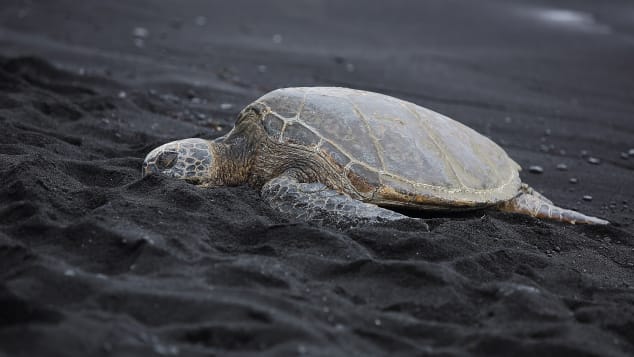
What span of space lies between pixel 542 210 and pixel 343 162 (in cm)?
134

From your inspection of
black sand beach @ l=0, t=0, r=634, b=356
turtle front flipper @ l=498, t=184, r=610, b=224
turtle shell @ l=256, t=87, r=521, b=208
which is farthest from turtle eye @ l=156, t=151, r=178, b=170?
turtle front flipper @ l=498, t=184, r=610, b=224

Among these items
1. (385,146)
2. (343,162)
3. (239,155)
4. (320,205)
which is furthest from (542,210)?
(239,155)

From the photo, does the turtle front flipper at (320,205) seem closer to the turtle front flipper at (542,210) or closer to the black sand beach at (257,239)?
the black sand beach at (257,239)

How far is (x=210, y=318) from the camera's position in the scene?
2027 millimetres

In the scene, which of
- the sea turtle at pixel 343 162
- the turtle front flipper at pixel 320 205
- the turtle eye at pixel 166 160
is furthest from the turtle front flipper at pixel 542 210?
the turtle eye at pixel 166 160

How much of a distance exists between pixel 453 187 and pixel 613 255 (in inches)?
35.2

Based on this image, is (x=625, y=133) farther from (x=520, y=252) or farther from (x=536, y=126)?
(x=520, y=252)

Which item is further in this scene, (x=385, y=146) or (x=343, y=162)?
Result: (x=385, y=146)

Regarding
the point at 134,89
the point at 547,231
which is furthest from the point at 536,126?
the point at 134,89

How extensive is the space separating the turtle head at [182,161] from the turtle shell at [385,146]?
0.39 meters

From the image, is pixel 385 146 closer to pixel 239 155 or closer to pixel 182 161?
pixel 239 155

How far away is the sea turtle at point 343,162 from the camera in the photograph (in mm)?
3316

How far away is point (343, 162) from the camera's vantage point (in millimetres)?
3355

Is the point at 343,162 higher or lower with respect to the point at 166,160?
higher
